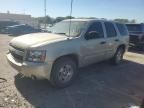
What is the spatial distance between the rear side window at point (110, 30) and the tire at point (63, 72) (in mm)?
2290

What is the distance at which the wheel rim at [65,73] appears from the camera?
5600 mm

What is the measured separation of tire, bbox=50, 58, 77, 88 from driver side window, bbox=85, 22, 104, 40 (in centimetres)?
101

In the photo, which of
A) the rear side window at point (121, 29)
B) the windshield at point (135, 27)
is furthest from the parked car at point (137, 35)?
the rear side window at point (121, 29)

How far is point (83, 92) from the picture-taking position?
559cm

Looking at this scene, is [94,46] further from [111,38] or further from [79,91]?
[79,91]

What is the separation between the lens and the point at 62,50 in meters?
5.41

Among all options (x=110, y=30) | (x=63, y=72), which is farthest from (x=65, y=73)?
(x=110, y=30)

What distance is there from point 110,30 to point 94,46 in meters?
1.53

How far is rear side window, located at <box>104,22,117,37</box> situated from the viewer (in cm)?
759

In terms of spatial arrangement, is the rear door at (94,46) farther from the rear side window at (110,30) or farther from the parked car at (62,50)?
the rear side window at (110,30)

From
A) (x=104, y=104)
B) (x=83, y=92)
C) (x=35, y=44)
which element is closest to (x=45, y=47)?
(x=35, y=44)

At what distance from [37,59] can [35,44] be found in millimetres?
395

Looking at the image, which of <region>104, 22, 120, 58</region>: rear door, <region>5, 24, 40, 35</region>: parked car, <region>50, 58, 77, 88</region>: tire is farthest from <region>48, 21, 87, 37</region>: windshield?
<region>5, 24, 40, 35</region>: parked car

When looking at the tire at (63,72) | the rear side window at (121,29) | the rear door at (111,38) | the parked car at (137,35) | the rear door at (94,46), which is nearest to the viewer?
the tire at (63,72)
